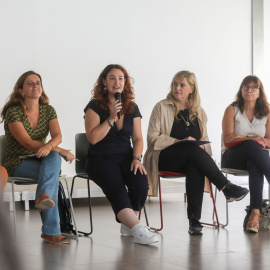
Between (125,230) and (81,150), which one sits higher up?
(81,150)

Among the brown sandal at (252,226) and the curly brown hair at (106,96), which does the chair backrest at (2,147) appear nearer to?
the curly brown hair at (106,96)

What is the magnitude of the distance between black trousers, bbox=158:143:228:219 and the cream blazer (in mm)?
80

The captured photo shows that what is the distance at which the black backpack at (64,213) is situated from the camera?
2910 mm

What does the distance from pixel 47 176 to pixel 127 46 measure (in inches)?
153

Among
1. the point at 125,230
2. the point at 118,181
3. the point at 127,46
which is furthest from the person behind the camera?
the point at 127,46

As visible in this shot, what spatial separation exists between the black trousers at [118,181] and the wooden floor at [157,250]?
0.75 feet

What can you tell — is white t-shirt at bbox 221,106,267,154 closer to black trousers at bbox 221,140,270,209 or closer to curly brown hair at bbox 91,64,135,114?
black trousers at bbox 221,140,270,209

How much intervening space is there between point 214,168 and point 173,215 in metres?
1.18

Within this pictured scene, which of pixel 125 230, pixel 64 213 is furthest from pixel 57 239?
pixel 125 230

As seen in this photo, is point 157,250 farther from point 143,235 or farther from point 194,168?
point 194,168

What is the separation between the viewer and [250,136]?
3396 mm

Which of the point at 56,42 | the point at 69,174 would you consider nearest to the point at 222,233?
the point at 69,174

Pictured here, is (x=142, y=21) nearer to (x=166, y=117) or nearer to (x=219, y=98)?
(x=219, y=98)

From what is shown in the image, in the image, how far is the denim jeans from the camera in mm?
2617
